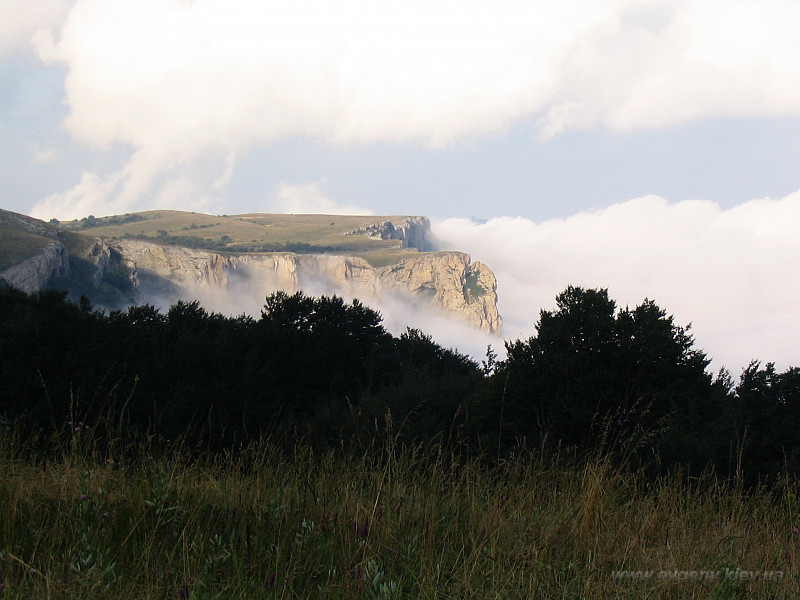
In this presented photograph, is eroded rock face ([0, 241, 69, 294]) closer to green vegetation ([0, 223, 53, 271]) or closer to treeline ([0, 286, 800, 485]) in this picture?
green vegetation ([0, 223, 53, 271])

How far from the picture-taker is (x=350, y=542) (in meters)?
3.74

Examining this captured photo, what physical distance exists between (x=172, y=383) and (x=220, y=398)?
3183 millimetres

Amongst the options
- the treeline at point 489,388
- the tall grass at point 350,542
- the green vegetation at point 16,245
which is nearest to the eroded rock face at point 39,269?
the green vegetation at point 16,245

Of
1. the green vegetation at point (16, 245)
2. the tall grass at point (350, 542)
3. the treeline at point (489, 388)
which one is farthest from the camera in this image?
the green vegetation at point (16, 245)

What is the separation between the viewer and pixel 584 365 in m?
30.4

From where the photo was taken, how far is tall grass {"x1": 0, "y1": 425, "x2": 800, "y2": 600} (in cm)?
327

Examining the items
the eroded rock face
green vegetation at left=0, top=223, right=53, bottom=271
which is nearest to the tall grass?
the eroded rock face

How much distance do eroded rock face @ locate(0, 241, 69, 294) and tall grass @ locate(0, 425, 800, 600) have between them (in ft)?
477

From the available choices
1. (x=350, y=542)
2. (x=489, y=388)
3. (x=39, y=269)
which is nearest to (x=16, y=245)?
(x=39, y=269)

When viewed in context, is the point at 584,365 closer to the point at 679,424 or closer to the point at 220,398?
the point at 679,424

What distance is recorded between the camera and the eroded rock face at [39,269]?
477ft

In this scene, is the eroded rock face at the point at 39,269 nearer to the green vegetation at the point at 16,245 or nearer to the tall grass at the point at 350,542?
the green vegetation at the point at 16,245

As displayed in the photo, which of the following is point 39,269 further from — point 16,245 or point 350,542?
point 350,542

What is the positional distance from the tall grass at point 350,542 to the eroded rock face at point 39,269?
145 m
